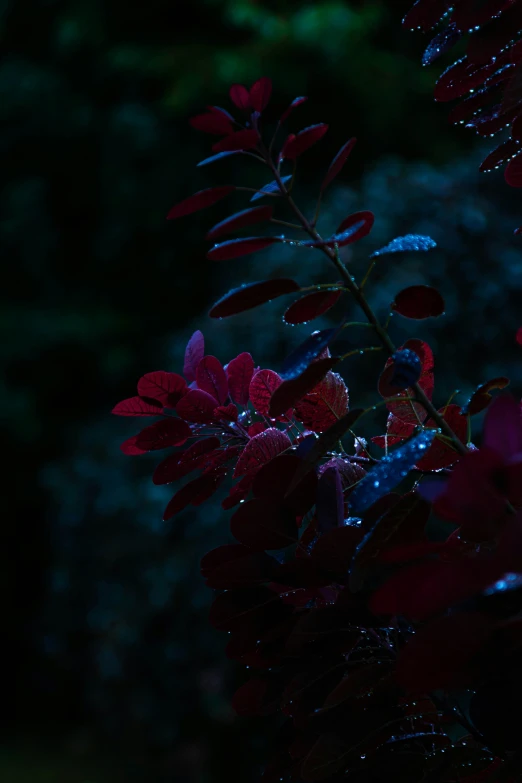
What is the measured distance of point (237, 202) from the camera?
496 cm

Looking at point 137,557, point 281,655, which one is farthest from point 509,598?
point 137,557

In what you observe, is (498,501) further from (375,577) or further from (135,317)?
(135,317)

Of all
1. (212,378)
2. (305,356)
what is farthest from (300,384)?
(212,378)

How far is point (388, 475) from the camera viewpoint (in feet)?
1.41

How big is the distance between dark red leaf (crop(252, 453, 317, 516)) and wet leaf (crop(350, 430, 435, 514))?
3.9 inches

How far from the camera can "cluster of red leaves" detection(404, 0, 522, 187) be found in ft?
1.71

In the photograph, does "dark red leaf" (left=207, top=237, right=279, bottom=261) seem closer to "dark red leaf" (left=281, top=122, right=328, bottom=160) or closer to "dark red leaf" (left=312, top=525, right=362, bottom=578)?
"dark red leaf" (left=281, top=122, right=328, bottom=160)

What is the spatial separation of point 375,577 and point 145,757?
392cm

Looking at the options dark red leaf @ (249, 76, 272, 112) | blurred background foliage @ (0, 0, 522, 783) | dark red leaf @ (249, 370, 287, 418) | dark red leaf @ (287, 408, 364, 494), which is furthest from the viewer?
blurred background foliage @ (0, 0, 522, 783)

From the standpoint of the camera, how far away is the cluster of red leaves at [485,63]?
52cm

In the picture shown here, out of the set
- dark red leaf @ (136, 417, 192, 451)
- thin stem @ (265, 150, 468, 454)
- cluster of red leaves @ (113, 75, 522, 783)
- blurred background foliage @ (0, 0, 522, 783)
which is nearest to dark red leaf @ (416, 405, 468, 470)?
cluster of red leaves @ (113, 75, 522, 783)

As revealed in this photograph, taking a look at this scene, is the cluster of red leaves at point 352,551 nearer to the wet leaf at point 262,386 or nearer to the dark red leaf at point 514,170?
the wet leaf at point 262,386

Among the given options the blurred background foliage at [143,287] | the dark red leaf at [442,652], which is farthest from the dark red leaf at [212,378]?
the blurred background foliage at [143,287]

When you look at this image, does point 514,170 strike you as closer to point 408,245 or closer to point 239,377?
point 408,245
